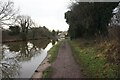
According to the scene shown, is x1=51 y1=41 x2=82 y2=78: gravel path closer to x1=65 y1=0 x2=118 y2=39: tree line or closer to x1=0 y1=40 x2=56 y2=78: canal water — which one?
x1=0 y1=40 x2=56 y2=78: canal water

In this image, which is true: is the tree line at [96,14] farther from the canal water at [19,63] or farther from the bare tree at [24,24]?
the bare tree at [24,24]

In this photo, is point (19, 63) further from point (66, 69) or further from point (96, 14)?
point (96, 14)

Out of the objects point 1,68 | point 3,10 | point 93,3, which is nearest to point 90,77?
point 1,68

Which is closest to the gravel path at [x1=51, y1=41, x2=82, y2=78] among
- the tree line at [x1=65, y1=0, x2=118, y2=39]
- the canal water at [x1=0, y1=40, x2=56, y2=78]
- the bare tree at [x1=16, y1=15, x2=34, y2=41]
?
the canal water at [x1=0, y1=40, x2=56, y2=78]

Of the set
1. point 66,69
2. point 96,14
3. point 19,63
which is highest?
point 96,14

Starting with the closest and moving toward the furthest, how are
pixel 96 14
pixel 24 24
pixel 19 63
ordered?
pixel 19 63 < pixel 96 14 < pixel 24 24

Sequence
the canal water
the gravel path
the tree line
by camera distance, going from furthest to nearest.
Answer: the tree line, the canal water, the gravel path

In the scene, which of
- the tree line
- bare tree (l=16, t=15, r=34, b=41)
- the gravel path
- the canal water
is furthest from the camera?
bare tree (l=16, t=15, r=34, b=41)

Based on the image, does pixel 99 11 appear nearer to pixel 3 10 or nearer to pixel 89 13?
pixel 89 13

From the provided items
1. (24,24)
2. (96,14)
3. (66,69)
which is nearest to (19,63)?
(66,69)

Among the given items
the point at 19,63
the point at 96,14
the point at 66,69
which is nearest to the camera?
the point at 66,69

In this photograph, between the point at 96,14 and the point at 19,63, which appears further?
the point at 96,14

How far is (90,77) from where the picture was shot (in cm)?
1126

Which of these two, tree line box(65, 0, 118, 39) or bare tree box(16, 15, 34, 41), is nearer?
tree line box(65, 0, 118, 39)
